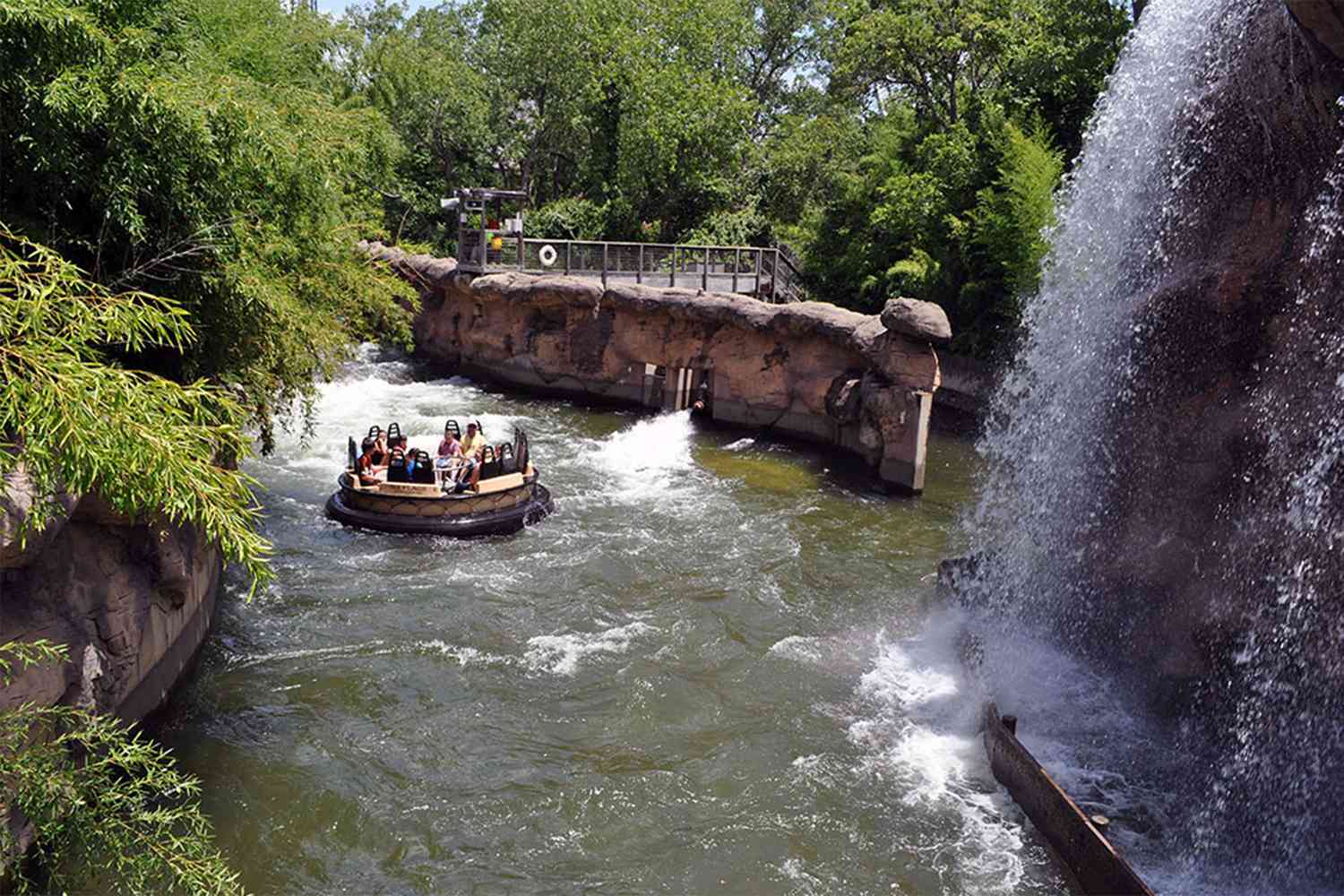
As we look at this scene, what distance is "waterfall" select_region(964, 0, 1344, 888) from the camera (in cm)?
770

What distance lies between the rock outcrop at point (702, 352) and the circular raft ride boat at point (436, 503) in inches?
121

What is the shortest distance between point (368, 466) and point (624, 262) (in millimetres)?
11555

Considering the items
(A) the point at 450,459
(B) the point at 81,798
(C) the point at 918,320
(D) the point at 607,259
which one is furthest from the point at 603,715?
(D) the point at 607,259

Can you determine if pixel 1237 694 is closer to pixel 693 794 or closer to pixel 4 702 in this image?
pixel 693 794

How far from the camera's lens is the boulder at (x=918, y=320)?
1655 centimetres

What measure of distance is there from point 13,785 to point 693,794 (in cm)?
482

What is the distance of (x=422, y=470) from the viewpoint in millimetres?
14289

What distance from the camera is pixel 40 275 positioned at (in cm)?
527

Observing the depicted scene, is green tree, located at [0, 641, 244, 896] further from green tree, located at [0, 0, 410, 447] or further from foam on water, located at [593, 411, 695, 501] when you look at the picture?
foam on water, located at [593, 411, 695, 501]

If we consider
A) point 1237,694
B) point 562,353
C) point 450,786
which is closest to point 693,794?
point 450,786

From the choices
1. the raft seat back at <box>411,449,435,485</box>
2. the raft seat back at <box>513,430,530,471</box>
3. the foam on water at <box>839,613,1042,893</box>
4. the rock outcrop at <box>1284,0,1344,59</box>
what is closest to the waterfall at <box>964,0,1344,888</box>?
the rock outcrop at <box>1284,0,1344,59</box>

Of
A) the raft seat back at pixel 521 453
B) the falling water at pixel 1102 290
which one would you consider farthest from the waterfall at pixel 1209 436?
the raft seat back at pixel 521 453

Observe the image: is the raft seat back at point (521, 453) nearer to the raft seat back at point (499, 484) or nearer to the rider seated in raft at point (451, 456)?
the raft seat back at point (499, 484)

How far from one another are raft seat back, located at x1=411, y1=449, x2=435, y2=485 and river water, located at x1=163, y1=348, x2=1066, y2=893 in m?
0.84
